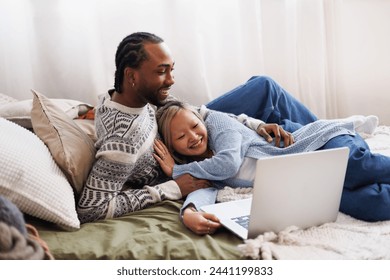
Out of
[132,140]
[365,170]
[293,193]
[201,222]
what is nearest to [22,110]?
[132,140]

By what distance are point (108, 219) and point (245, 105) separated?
0.69 meters

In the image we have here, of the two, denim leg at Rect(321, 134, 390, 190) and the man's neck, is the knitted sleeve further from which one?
denim leg at Rect(321, 134, 390, 190)

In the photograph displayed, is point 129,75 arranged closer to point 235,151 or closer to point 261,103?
point 235,151

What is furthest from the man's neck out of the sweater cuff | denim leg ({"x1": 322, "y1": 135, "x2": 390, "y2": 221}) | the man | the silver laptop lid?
denim leg ({"x1": 322, "y1": 135, "x2": 390, "y2": 221})

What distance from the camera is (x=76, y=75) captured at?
1.91m

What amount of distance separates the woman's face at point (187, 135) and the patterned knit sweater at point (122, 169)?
6cm

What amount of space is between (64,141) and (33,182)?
7.3 inches

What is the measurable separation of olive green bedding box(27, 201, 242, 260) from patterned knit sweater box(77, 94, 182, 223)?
0.05m

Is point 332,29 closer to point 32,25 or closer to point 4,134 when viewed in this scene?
point 32,25

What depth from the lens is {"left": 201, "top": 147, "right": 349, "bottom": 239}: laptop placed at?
1.01 metres

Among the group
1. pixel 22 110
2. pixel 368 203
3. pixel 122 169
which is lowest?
pixel 368 203

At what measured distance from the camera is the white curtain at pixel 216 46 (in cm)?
186

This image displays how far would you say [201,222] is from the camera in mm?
1112

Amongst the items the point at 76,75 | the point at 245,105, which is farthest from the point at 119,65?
the point at 76,75
